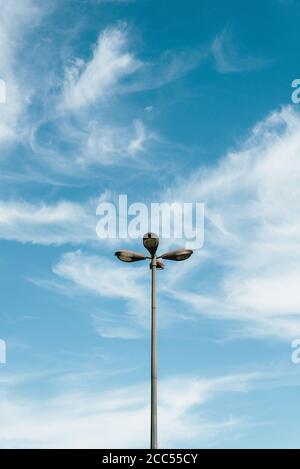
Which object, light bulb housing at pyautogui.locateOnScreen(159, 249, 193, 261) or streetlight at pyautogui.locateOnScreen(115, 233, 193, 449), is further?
light bulb housing at pyautogui.locateOnScreen(159, 249, 193, 261)

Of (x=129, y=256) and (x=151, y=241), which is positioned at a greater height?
(x=151, y=241)

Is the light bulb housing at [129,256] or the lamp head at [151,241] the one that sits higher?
the lamp head at [151,241]

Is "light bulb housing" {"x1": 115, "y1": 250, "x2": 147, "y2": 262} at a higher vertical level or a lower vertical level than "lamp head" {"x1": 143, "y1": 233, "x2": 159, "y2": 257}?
lower

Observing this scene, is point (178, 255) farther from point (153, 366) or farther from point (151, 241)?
point (153, 366)

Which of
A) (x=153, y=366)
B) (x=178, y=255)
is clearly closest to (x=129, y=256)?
(x=178, y=255)

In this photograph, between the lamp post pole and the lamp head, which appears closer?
the lamp post pole

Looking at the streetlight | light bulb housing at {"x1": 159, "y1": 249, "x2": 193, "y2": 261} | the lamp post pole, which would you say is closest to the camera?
the lamp post pole

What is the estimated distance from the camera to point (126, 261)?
79.1 ft

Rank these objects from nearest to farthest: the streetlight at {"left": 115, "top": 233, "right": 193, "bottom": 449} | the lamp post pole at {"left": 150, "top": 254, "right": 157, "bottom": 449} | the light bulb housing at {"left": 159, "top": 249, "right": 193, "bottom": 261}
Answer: the lamp post pole at {"left": 150, "top": 254, "right": 157, "bottom": 449}
the streetlight at {"left": 115, "top": 233, "right": 193, "bottom": 449}
the light bulb housing at {"left": 159, "top": 249, "right": 193, "bottom": 261}

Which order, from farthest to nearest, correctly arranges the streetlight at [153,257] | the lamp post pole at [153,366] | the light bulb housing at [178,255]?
the light bulb housing at [178,255] → the streetlight at [153,257] → the lamp post pole at [153,366]

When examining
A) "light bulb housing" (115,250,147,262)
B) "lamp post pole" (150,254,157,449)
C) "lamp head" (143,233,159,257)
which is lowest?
"lamp post pole" (150,254,157,449)
